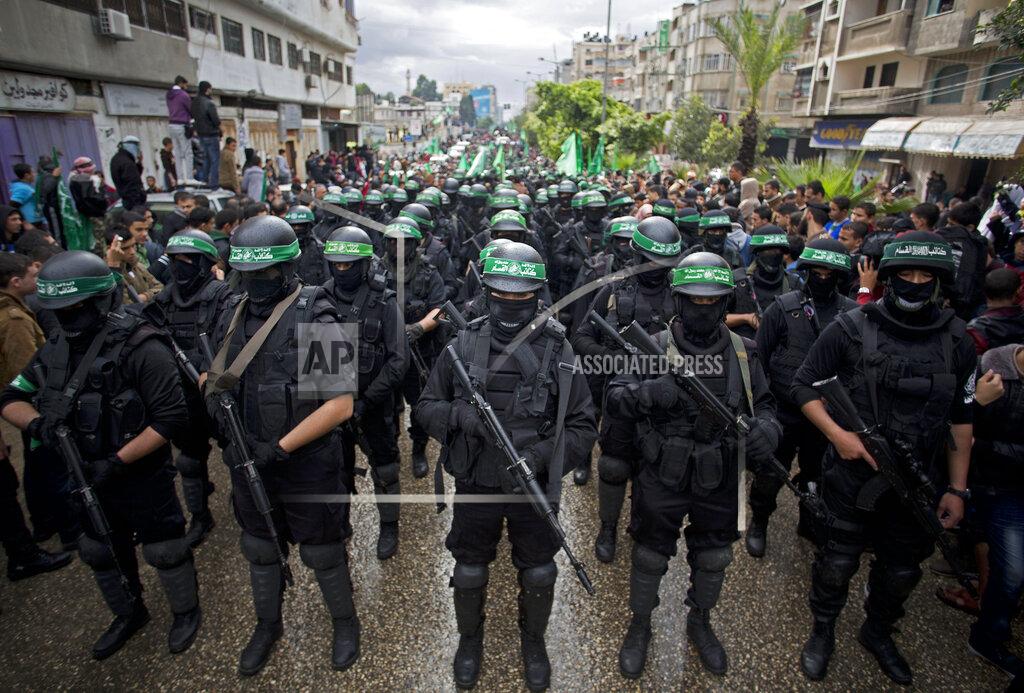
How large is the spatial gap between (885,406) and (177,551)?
4539mm

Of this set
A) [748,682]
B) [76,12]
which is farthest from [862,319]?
[76,12]

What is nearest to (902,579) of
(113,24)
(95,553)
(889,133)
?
(95,553)

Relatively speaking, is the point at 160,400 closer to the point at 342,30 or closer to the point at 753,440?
the point at 753,440

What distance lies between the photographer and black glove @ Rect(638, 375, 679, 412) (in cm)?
334

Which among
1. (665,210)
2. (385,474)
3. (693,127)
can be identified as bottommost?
(385,474)

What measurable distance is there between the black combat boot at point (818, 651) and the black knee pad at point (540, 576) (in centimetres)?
175

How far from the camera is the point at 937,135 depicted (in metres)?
19.6

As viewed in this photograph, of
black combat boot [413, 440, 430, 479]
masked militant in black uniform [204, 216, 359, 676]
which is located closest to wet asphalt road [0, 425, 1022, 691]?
masked militant in black uniform [204, 216, 359, 676]

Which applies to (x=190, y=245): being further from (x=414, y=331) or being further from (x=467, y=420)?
(x=467, y=420)

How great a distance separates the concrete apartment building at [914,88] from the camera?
720 inches

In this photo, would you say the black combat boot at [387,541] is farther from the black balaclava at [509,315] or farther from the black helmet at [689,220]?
the black helmet at [689,220]

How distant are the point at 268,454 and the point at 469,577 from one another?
1.40m

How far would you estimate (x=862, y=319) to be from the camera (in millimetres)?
3449

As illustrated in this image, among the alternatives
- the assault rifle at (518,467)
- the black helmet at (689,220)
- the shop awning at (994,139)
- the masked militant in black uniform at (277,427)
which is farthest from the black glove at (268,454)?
the shop awning at (994,139)
